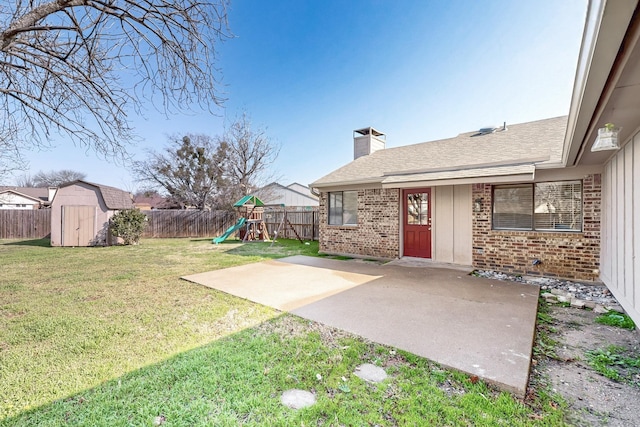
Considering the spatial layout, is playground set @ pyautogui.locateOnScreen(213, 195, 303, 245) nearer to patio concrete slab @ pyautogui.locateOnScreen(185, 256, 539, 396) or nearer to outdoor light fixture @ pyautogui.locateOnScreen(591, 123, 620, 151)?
patio concrete slab @ pyautogui.locateOnScreen(185, 256, 539, 396)

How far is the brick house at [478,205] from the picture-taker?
20.9ft

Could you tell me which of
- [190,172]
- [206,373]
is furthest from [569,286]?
[190,172]

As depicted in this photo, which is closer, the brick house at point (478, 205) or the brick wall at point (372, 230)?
the brick house at point (478, 205)

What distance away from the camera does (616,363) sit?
2998 millimetres

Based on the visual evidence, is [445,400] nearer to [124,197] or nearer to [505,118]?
[505,118]

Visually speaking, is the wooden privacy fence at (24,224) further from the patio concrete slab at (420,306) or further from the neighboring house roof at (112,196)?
the patio concrete slab at (420,306)

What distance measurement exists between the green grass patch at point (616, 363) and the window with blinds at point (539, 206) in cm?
408

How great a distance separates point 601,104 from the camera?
303 cm

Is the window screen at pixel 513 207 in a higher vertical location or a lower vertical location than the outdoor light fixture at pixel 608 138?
lower

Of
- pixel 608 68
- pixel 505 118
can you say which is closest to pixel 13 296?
pixel 608 68

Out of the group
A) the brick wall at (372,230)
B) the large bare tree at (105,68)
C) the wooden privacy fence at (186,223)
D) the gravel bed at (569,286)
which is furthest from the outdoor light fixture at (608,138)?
the wooden privacy fence at (186,223)

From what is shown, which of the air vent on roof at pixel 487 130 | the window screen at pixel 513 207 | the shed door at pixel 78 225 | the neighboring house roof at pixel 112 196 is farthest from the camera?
the neighboring house roof at pixel 112 196

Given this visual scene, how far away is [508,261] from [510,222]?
0.98 metres

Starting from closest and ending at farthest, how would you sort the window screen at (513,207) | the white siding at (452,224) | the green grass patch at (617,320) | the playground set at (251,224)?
the green grass patch at (617,320), the window screen at (513,207), the white siding at (452,224), the playground set at (251,224)
